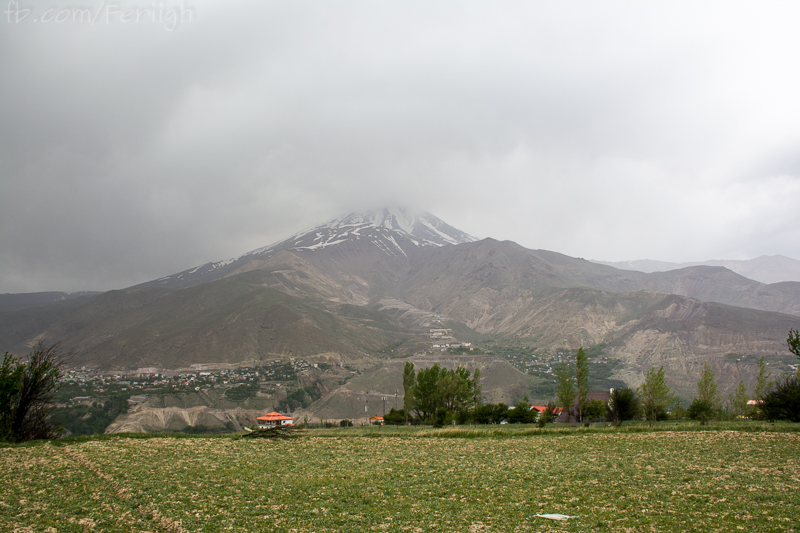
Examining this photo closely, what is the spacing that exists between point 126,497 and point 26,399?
66.8 ft

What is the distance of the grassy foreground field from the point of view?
35.7 ft

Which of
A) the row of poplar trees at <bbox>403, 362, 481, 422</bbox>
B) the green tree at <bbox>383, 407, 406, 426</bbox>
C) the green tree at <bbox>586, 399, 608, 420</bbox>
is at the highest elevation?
the row of poplar trees at <bbox>403, 362, 481, 422</bbox>

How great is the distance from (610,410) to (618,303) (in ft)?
472

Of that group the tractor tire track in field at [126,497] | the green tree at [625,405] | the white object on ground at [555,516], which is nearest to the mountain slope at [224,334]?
the green tree at [625,405]

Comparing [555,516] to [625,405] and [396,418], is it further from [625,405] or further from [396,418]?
[396,418]

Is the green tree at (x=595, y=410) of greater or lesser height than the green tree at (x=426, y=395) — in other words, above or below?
below

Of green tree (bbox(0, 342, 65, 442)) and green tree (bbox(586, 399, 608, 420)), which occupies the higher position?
green tree (bbox(0, 342, 65, 442))

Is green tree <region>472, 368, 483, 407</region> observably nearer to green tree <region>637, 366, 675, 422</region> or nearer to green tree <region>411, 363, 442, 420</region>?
green tree <region>411, 363, 442, 420</region>

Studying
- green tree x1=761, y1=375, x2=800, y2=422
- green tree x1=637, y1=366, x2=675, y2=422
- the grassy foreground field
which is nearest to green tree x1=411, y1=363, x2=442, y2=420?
green tree x1=637, y1=366, x2=675, y2=422

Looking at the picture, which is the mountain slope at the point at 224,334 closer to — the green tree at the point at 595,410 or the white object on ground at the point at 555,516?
the green tree at the point at 595,410

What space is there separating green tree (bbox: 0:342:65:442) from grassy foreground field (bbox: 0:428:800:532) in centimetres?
480

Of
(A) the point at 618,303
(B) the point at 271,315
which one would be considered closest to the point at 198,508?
(B) the point at 271,315

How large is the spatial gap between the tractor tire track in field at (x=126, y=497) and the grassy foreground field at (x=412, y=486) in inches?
2.2

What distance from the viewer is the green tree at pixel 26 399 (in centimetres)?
2602
